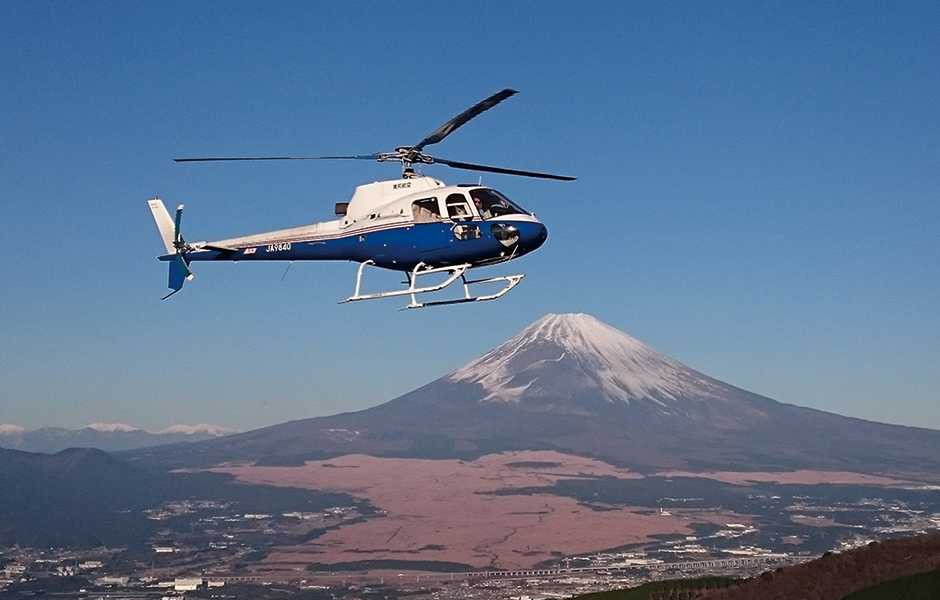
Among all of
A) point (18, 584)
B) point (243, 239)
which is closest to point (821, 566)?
point (243, 239)

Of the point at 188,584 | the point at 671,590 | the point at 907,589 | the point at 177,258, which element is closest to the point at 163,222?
the point at 177,258

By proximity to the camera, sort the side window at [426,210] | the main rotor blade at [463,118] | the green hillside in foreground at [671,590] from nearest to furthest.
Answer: the main rotor blade at [463,118] → the side window at [426,210] → the green hillside in foreground at [671,590]

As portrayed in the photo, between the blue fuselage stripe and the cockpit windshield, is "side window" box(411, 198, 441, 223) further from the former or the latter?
the cockpit windshield

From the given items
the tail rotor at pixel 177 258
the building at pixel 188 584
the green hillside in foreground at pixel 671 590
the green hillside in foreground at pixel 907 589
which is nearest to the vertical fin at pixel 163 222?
the tail rotor at pixel 177 258

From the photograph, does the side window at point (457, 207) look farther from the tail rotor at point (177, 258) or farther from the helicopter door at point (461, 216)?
the tail rotor at point (177, 258)

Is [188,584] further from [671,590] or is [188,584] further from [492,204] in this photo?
[492,204]
